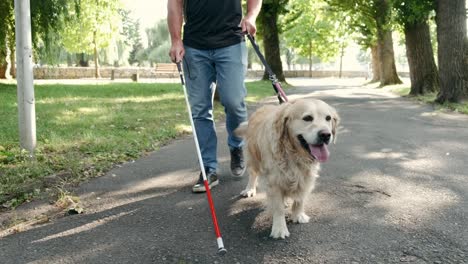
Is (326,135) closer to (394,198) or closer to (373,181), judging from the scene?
(394,198)

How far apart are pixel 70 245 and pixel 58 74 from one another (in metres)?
40.4

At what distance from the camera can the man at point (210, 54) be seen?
15.1 feet

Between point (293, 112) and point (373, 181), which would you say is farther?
point (373, 181)

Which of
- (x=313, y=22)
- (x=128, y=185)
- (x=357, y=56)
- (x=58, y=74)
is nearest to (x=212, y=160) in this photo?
(x=128, y=185)

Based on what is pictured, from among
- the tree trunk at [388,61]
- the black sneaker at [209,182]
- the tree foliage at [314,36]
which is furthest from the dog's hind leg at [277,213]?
the tree foliage at [314,36]

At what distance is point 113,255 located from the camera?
3096 mm

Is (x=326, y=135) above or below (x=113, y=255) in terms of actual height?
above

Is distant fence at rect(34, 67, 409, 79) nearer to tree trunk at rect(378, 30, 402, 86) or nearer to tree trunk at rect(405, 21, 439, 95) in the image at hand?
tree trunk at rect(378, 30, 402, 86)

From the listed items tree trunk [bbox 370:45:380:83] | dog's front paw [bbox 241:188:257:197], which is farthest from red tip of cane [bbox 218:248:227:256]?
tree trunk [bbox 370:45:380:83]

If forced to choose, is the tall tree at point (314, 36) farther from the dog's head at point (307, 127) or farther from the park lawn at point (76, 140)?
the dog's head at point (307, 127)

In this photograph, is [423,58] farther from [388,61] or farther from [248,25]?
[248,25]

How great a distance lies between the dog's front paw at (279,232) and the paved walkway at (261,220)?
5cm

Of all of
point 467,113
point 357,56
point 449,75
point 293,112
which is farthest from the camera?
point 357,56

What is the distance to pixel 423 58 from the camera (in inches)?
628
